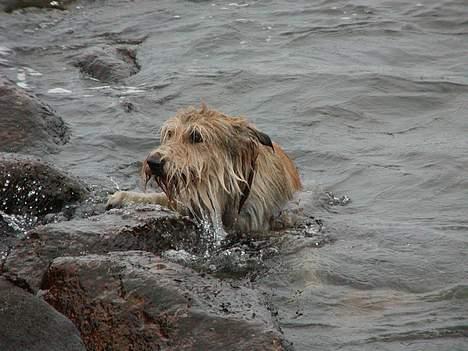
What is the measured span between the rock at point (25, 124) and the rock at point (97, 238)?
9.14 ft

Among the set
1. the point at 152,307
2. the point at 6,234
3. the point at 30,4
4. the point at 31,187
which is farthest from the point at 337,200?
the point at 30,4

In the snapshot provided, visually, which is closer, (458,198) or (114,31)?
(458,198)

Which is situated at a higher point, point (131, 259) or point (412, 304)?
point (131, 259)

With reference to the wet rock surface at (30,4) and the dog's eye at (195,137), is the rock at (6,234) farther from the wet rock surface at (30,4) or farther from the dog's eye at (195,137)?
the wet rock surface at (30,4)

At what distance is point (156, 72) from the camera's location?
13.7 meters

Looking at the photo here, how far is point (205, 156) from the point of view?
7836mm

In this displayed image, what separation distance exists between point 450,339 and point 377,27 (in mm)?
9750

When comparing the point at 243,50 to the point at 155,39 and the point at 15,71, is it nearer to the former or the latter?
the point at 155,39

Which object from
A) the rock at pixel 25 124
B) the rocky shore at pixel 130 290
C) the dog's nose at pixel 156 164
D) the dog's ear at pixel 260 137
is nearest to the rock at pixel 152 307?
the rocky shore at pixel 130 290

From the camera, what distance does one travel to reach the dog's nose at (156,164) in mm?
7566

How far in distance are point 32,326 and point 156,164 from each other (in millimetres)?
2567

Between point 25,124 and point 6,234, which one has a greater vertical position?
point 25,124

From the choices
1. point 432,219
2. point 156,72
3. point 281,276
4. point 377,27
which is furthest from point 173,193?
point 377,27

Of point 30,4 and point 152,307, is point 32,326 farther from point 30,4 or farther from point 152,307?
point 30,4
